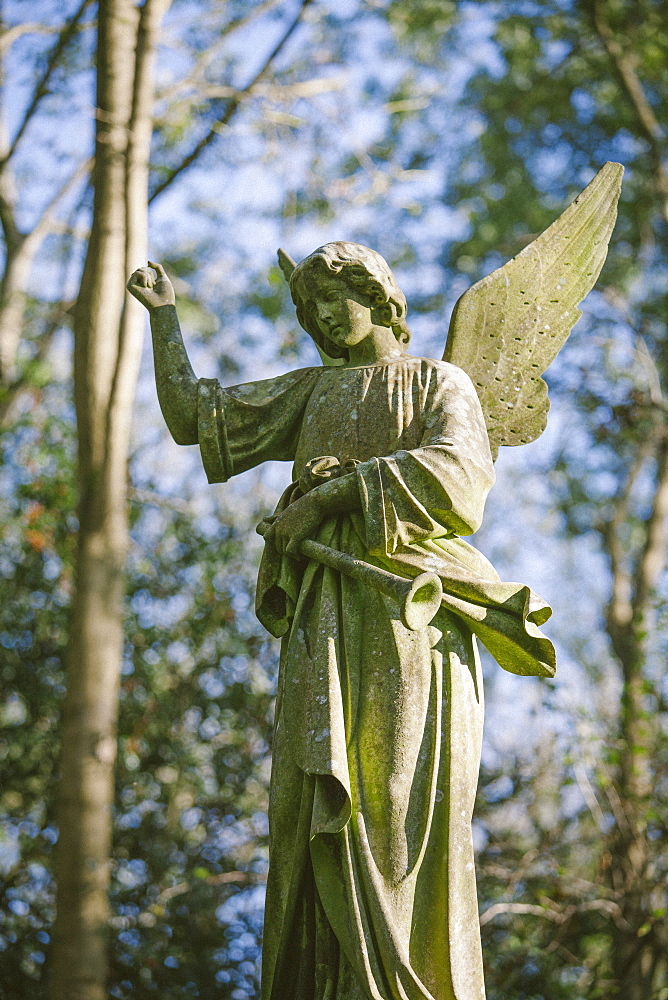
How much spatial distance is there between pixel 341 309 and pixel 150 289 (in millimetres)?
742

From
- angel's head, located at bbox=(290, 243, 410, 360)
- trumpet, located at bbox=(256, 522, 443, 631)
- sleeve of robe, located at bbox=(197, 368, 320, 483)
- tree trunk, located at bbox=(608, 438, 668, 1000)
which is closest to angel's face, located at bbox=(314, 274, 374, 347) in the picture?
angel's head, located at bbox=(290, 243, 410, 360)

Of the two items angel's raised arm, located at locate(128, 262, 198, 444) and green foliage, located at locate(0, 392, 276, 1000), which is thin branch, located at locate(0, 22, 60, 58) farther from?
angel's raised arm, located at locate(128, 262, 198, 444)

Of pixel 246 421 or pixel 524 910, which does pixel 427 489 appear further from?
pixel 524 910

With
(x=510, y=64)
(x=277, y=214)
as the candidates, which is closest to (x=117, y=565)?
(x=277, y=214)

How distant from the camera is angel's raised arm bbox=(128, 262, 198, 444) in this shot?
457cm

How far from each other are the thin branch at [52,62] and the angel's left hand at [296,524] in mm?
9266

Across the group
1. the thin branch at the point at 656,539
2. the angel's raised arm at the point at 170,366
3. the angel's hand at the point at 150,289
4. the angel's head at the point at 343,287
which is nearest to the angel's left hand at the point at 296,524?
the angel's raised arm at the point at 170,366

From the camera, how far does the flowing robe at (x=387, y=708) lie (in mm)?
3627

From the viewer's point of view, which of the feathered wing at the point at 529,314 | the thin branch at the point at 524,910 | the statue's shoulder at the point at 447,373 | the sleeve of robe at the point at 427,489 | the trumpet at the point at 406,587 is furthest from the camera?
the thin branch at the point at 524,910

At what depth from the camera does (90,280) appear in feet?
29.6

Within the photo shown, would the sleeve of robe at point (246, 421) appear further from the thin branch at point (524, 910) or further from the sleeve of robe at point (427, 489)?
the thin branch at point (524, 910)

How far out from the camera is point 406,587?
11.9ft

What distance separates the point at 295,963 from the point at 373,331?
2191 millimetres

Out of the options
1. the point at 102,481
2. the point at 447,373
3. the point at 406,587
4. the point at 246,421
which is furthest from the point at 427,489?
the point at 102,481
